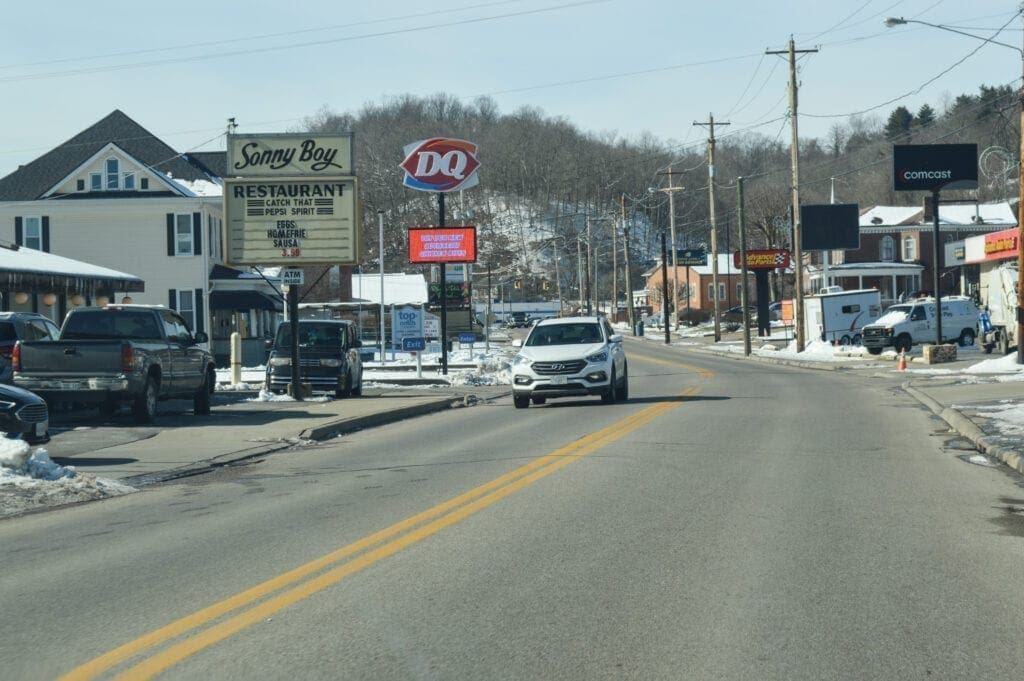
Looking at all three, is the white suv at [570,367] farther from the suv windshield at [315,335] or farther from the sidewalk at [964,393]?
the suv windshield at [315,335]

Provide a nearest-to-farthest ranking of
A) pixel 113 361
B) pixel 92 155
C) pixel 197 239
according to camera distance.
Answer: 1. pixel 113 361
2. pixel 197 239
3. pixel 92 155

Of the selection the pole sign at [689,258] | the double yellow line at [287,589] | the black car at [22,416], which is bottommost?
the double yellow line at [287,589]

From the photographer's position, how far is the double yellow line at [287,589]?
231 inches

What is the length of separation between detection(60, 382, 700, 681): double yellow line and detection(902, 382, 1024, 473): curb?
530 cm

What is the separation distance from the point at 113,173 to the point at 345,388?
2666cm

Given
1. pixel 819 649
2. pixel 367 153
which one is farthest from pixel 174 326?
pixel 367 153

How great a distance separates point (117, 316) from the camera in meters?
21.8

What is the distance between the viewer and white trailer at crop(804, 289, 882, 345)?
60094 millimetres

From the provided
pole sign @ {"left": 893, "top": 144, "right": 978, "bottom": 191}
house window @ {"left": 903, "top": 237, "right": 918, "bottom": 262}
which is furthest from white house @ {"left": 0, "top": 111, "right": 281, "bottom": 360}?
house window @ {"left": 903, "top": 237, "right": 918, "bottom": 262}

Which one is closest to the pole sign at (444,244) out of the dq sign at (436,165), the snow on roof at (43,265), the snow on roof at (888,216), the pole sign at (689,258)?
the dq sign at (436,165)

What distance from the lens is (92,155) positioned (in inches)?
2082

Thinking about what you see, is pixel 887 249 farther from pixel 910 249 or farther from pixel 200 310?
pixel 200 310

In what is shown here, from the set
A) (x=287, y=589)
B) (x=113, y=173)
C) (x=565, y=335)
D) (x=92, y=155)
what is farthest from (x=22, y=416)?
(x=92, y=155)

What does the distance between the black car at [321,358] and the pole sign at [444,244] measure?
47.4ft
